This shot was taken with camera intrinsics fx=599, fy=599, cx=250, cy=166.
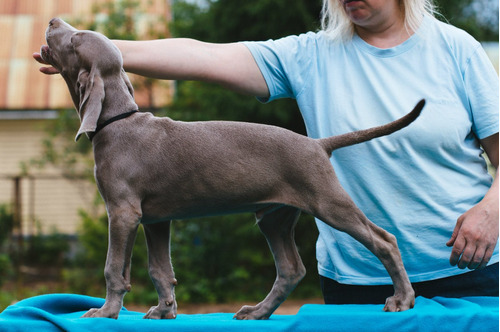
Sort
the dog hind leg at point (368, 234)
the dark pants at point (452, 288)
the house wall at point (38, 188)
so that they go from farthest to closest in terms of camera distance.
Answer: the house wall at point (38, 188), the dark pants at point (452, 288), the dog hind leg at point (368, 234)

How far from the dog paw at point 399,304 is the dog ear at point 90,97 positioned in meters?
1.12

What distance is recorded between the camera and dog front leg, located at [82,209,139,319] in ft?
6.18

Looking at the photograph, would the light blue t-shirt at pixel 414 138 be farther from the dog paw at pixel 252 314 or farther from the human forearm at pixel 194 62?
the dog paw at pixel 252 314


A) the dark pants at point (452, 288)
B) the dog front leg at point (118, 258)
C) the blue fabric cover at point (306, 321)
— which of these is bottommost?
the dark pants at point (452, 288)

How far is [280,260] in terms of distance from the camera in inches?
83.6

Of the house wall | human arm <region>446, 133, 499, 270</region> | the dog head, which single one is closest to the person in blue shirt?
human arm <region>446, 133, 499, 270</region>

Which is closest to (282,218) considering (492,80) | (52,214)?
(492,80)

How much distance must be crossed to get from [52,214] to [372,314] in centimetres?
1064

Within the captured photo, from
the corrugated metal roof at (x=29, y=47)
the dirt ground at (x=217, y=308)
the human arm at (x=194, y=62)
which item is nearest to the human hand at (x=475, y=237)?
the human arm at (x=194, y=62)

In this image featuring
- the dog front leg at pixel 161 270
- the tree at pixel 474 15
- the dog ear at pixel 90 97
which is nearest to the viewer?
the dog ear at pixel 90 97

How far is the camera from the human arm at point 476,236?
83.2 inches

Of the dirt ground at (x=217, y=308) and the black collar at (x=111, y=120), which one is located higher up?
the black collar at (x=111, y=120)

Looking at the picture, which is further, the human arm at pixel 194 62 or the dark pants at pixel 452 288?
the dark pants at pixel 452 288

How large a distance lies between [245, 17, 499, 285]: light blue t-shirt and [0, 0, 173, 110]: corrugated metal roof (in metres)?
7.77
